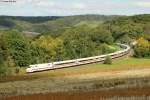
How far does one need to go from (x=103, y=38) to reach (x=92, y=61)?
6429cm

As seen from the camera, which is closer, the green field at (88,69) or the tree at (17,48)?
the green field at (88,69)

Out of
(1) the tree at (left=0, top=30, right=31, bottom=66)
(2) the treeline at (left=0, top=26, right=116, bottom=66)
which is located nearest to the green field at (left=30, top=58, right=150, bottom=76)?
(1) the tree at (left=0, top=30, right=31, bottom=66)

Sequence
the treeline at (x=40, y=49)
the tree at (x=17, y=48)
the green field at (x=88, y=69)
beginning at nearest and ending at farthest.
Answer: the green field at (x=88, y=69) < the tree at (x=17, y=48) < the treeline at (x=40, y=49)

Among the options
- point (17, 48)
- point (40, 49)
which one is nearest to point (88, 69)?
point (17, 48)

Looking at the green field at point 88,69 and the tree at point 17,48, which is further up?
the tree at point 17,48

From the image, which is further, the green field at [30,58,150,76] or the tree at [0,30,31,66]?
the tree at [0,30,31,66]

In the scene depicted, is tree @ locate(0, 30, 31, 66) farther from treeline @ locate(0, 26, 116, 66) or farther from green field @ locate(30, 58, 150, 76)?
green field @ locate(30, 58, 150, 76)

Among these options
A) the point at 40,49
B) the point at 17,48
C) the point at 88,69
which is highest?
the point at 17,48

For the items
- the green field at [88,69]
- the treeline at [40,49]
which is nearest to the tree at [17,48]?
the treeline at [40,49]

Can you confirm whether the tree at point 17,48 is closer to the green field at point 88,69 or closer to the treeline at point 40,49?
the treeline at point 40,49

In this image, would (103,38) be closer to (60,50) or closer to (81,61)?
(60,50)

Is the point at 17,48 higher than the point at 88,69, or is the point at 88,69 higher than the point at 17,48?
the point at 17,48

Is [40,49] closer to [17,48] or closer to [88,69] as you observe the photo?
[17,48]

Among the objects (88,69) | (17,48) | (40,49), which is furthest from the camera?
(40,49)
